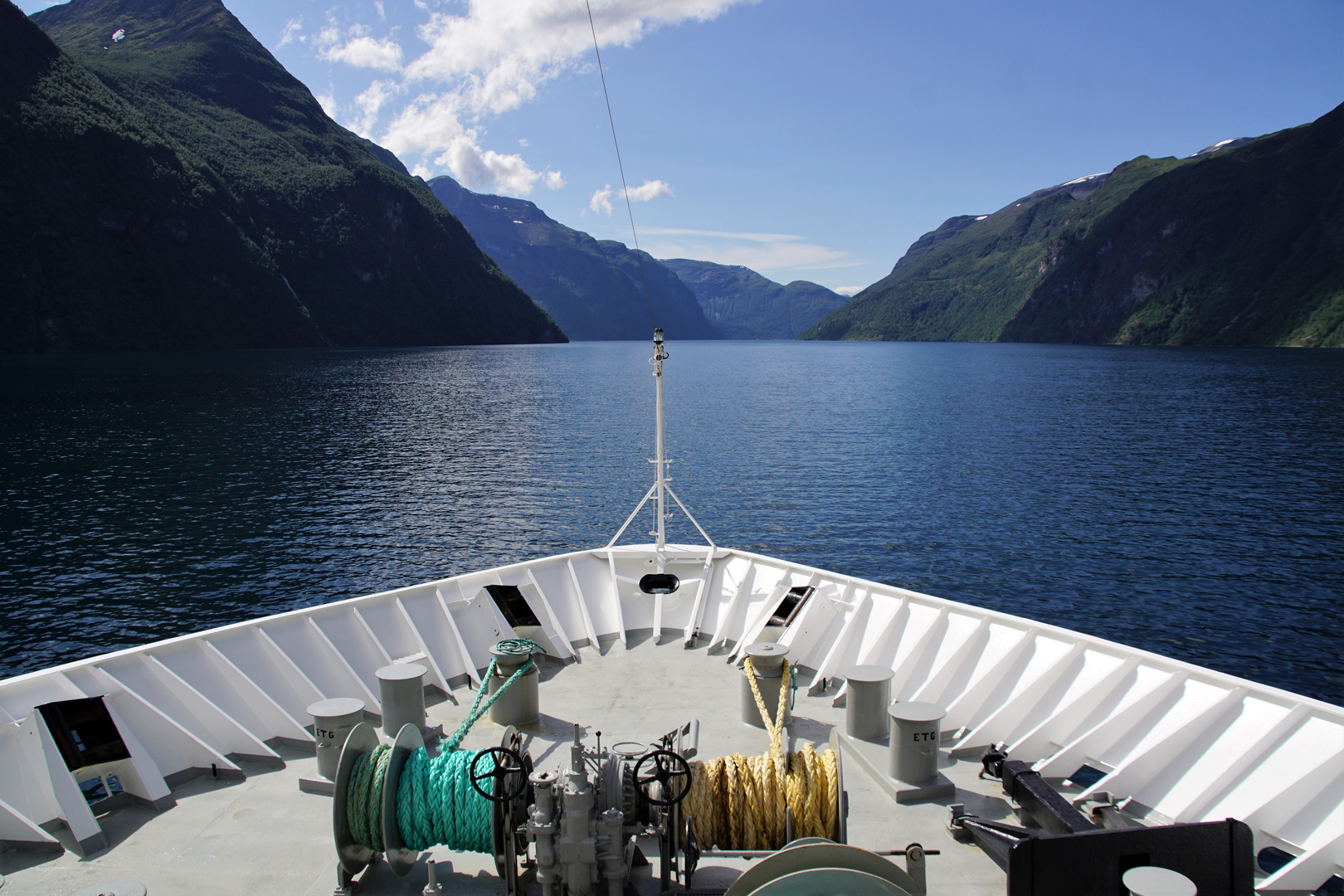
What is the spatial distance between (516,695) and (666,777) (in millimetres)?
3544

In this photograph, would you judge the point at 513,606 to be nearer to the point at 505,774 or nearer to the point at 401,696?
the point at 401,696

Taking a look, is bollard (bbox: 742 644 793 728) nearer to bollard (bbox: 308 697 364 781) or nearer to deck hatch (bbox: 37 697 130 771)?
bollard (bbox: 308 697 364 781)

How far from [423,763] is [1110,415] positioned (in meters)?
71.4

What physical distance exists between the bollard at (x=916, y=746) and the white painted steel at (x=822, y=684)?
1094 mm

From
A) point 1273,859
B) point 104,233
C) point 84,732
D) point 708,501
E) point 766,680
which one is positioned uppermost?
point 104,233

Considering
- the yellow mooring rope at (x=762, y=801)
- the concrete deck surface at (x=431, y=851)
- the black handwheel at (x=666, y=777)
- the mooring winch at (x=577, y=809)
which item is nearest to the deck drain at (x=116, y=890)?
the concrete deck surface at (x=431, y=851)

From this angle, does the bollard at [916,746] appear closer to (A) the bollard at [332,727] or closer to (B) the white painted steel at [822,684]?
(B) the white painted steel at [822,684]

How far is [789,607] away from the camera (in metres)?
10.8

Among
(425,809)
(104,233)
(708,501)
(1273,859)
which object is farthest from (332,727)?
(104,233)

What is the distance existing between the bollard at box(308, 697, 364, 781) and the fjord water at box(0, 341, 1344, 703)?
1691 cm

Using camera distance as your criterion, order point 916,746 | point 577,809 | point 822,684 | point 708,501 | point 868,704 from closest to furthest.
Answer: point 577,809, point 916,746, point 868,704, point 822,684, point 708,501

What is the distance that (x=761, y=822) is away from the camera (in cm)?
613

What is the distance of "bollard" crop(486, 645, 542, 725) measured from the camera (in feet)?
28.2

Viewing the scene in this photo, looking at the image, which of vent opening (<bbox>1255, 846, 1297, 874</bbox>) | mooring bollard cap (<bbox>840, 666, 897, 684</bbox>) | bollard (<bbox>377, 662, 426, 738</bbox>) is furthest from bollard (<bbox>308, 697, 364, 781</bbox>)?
vent opening (<bbox>1255, 846, 1297, 874</bbox>)
